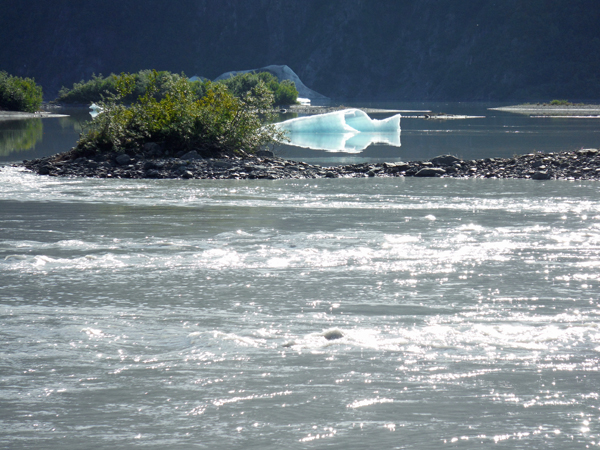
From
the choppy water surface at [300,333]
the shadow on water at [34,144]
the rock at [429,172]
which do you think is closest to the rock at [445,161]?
the rock at [429,172]

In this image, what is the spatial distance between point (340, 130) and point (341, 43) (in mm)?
123897

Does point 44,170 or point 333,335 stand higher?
point 44,170

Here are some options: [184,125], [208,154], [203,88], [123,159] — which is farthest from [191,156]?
[203,88]

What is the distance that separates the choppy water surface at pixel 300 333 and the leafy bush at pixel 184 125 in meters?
9.74

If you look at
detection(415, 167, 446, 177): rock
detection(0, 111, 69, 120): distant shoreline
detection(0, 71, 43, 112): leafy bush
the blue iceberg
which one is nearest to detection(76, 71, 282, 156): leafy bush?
detection(415, 167, 446, 177): rock

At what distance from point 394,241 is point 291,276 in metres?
2.23

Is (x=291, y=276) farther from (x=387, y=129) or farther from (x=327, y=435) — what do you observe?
(x=387, y=129)

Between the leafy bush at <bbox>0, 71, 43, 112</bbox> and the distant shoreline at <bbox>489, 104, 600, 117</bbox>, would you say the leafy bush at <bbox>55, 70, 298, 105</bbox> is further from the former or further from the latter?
the distant shoreline at <bbox>489, 104, 600, 117</bbox>

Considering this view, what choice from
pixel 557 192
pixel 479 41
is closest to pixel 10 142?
pixel 557 192

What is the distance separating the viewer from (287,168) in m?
18.7

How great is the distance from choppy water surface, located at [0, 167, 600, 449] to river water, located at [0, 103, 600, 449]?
0.02m

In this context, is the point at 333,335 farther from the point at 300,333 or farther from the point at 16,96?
the point at 16,96

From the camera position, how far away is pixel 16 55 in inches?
6668

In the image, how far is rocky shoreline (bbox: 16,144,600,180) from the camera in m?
17.7
